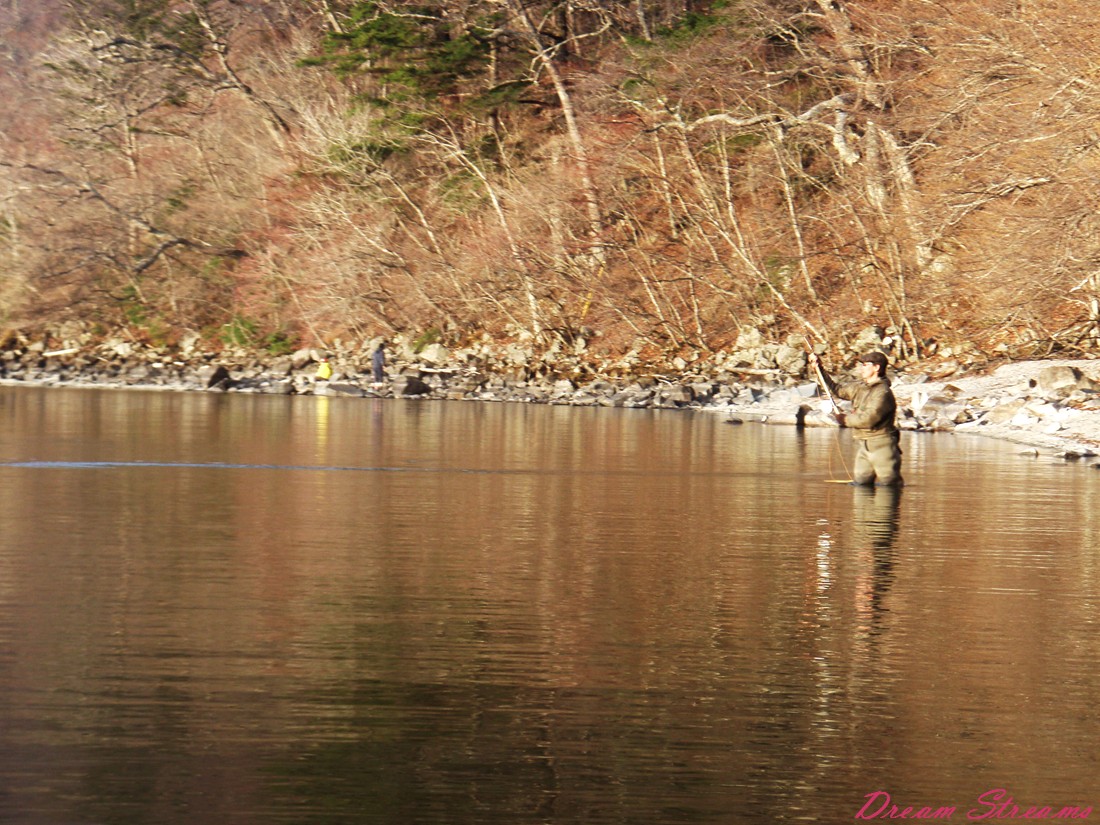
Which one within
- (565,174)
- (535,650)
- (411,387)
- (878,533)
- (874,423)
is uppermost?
(565,174)

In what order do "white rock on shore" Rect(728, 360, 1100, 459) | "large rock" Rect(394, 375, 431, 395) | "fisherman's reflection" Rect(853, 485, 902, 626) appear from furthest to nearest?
"large rock" Rect(394, 375, 431, 395) < "white rock on shore" Rect(728, 360, 1100, 459) < "fisherman's reflection" Rect(853, 485, 902, 626)

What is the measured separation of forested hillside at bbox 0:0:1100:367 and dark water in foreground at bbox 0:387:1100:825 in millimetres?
16338

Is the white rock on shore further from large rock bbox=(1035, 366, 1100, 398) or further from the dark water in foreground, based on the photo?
the dark water in foreground

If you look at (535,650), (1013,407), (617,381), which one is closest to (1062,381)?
(1013,407)

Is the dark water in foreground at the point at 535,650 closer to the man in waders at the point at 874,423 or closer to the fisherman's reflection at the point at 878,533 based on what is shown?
the fisherman's reflection at the point at 878,533

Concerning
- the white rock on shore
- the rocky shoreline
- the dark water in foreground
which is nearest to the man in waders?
the dark water in foreground

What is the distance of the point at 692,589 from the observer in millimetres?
9656

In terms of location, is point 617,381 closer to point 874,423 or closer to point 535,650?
point 874,423

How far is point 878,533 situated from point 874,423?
3.02 meters

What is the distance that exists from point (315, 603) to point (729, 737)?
330 cm

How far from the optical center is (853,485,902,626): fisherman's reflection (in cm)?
965

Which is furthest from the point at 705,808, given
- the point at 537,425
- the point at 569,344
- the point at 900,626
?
the point at 569,344

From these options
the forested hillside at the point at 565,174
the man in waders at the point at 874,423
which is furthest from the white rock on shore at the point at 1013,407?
the man in waders at the point at 874,423

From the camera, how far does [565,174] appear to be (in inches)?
1649
